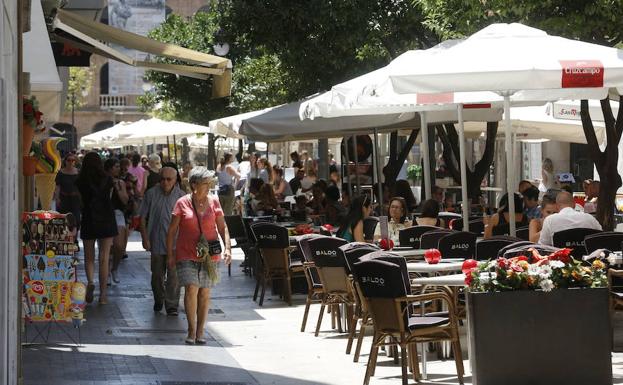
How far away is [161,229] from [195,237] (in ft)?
8.42

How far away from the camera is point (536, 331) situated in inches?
343

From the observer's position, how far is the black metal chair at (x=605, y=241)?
11.7 m

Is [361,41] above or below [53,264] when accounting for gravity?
above

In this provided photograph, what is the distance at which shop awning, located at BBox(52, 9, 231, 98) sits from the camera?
14.5 metres

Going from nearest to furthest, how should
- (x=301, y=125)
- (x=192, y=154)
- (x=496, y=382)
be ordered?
1. (x=496, y=382)
2. (x=301, y=125)
3. (x=192, y=154)

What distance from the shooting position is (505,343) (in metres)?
8.72

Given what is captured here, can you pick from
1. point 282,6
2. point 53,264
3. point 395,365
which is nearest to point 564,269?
point 395,365

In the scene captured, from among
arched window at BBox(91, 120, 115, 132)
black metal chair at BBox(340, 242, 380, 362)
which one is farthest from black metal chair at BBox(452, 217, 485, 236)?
arched window at BBox(91, 120, 115, 132)

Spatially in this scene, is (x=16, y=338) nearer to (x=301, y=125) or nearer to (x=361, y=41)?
(x=301, y=125)

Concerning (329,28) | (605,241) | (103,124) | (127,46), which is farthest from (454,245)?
(103,124)

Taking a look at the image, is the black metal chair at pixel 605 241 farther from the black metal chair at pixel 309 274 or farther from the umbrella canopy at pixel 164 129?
the umbrella canopy at pixel 164 129

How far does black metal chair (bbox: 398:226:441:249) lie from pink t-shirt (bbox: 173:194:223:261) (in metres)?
2.28

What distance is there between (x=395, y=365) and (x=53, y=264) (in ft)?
9.67

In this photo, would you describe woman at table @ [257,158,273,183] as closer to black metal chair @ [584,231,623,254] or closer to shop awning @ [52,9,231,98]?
shop awning @ [52,9,231,98]
